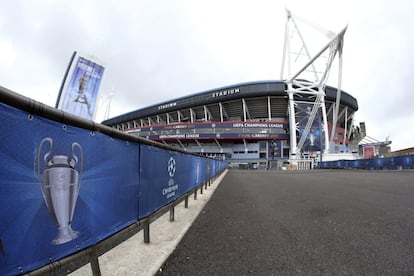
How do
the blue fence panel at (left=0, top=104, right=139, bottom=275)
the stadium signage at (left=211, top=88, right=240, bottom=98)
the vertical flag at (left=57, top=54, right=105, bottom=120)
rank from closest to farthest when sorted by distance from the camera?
the blue fence panel at (left=0, top=104, right=139, bottom=275)
the vertical flag at (left=57, top=54, right=105, bottom=120)
the stadium signage at (left=211, top=88, right=240, bottom=98)

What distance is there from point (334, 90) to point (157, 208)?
64.3 meters

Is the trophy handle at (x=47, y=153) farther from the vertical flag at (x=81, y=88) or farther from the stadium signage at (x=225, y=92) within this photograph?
the stadium signage at (x=225, y=92)

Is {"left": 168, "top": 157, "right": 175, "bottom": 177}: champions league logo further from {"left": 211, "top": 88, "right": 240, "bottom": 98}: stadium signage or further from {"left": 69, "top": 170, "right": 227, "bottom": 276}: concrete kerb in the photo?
{"left": 211, "top": 88, "right": 240, "bottom": 98}: stadium signage

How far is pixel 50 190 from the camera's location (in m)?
→ 1.49

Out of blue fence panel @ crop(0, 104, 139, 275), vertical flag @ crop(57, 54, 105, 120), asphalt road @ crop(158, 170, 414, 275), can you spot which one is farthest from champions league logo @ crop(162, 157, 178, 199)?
vertical flag @ crop(57, 54, 105, 120)

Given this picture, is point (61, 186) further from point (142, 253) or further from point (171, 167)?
point (171, 167)

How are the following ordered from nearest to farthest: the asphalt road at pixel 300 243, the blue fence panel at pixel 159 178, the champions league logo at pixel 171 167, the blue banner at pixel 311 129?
the asphalt road at pixel 300 243, the blue fence panel at pixel 159 178, the champions league logo at pixel 171 167, the blue banner at pixel 311 129

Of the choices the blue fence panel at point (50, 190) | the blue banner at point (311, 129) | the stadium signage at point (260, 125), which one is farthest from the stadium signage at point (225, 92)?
the blue fence panel at point (50, 190)

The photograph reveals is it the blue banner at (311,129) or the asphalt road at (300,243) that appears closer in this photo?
the asphalt road at (300,243)

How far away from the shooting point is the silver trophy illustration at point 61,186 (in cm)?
147

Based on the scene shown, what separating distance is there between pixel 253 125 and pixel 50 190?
53.8 metres

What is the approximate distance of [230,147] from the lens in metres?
59.6

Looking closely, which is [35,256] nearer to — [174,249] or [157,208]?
[174,249]

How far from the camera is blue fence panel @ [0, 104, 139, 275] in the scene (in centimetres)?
124
